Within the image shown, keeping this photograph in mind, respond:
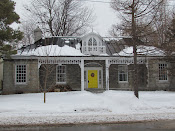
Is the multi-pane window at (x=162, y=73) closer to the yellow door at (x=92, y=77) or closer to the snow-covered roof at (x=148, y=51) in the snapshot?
the snow-covered roof at (x=148, y=51)

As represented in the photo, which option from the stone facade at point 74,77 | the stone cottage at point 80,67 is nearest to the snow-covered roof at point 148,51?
the stone cottage at point 80,67

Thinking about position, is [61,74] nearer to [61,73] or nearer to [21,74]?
[61,73]

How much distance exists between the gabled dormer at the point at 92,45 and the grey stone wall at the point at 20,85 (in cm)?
468

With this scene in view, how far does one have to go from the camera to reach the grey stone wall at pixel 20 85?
720 inches

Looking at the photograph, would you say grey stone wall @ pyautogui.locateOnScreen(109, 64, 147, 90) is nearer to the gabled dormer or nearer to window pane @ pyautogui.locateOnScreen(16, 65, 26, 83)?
the gabled dormer

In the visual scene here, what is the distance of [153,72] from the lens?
63.9 ft

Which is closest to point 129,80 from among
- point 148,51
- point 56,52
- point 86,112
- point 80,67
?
point 80,67

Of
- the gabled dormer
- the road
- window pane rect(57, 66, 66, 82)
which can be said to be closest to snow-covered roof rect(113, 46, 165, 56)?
the gabled dormer

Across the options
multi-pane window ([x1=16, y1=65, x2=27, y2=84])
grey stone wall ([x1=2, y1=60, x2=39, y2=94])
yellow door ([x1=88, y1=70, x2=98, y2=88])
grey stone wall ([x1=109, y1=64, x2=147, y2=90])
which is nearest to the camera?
grey stone wall ([x1=2, y1=60, x2=39, y2=94])

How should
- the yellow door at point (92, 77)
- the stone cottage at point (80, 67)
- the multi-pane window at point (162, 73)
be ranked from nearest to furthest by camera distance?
the stone cottage at point (80, 67)
the multi-pane window at point (162, 73)
the yellow door at point (92, 77)

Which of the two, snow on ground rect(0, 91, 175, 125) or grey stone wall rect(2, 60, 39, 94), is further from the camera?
grey stone wall rect(2, 60, 39, 94)

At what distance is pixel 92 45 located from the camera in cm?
1903

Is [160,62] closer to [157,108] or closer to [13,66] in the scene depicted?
[157,108]

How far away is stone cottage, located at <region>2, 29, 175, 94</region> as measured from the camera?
18.1 meters
